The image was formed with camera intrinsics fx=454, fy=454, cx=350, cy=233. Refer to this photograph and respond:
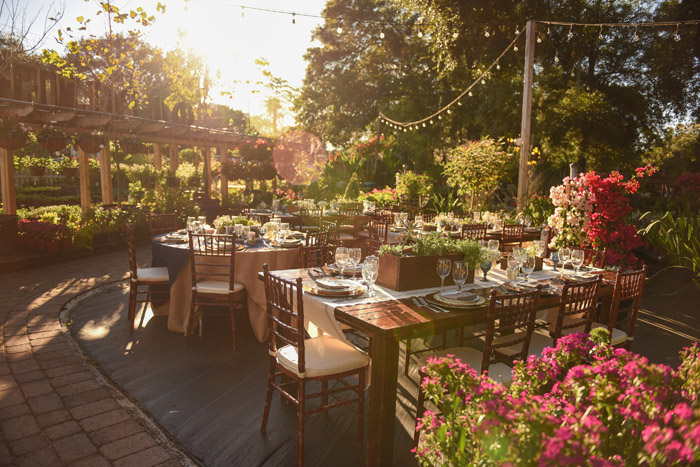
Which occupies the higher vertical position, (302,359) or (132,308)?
(302,359)

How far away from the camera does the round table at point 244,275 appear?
4461 mm

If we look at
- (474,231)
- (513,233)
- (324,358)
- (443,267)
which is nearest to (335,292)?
(324,358)

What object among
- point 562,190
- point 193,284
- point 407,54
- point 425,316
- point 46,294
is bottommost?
point 46,294

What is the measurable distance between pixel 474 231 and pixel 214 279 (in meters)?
3.40

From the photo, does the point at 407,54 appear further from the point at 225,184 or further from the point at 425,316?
the point at 425,316

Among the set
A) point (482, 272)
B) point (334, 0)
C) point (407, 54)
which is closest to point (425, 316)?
point (482, 272)

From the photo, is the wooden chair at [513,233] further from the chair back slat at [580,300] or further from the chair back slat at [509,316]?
the chair back slat at [509,316]

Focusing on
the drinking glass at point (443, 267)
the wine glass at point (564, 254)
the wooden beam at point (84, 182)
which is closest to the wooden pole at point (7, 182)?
the wooden beam at point (84, 182)

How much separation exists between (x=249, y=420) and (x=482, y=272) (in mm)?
1981

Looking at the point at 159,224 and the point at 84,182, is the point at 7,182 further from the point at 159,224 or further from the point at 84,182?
the point at 159,224

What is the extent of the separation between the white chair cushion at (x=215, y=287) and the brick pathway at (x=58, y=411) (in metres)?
1.10

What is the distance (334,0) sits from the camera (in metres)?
21.1

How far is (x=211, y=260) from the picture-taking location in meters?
4.56

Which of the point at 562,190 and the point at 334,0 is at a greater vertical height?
the point at 334,0
